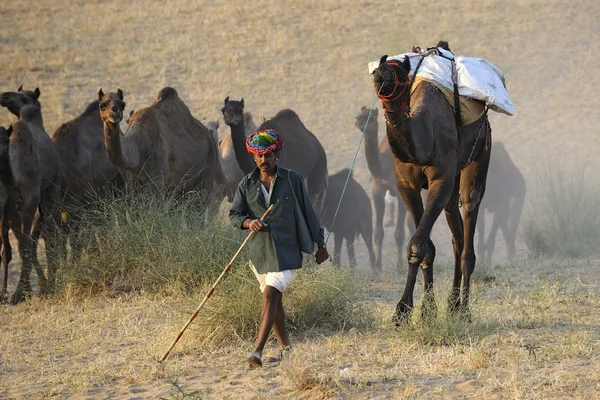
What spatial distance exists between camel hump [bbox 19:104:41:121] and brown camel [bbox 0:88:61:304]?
0.09 feet

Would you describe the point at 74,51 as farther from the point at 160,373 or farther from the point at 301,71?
the point at 160,373

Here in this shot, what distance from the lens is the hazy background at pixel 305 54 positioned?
30984 millimetres

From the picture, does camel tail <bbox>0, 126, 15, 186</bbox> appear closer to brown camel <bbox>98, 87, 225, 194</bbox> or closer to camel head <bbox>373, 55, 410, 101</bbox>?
brown camel <bbox>98, 87, 225, 194</bbox>

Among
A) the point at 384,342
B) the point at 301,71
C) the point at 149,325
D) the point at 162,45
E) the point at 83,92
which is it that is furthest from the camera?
the point at 162,45

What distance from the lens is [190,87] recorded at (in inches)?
1339

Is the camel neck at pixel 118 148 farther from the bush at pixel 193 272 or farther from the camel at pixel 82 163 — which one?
the camel at pixel 82 163

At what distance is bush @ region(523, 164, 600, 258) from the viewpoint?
53.4 feet

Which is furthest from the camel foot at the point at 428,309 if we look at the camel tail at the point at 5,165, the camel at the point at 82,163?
the camel at the point at 82,163

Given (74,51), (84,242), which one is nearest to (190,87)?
(74,51)

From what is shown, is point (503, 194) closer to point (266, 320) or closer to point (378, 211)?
point (378, 211)

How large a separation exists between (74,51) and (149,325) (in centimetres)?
3023

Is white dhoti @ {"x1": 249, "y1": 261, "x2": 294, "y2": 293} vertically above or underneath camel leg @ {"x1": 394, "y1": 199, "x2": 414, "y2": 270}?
above

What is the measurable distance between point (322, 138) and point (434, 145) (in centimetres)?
2126

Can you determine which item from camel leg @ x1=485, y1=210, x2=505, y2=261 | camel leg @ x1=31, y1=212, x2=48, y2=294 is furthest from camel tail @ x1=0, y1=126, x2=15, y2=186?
camel leg @ x1=485, y1=210, x2=505, y2=261
